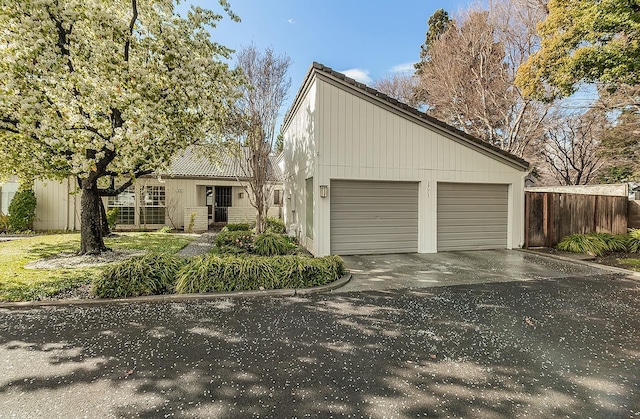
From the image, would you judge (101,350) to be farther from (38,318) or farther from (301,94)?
(301,94)

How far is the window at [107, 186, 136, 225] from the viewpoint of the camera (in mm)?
13930

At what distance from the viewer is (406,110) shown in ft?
27.7

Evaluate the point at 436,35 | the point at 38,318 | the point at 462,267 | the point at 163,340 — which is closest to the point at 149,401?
the point at 163,340

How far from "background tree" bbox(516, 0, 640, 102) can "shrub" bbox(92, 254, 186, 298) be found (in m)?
11.1

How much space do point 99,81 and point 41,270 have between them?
13.6 feet

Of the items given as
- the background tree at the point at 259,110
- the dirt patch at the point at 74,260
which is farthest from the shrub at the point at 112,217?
the background tree at the point at 259,110

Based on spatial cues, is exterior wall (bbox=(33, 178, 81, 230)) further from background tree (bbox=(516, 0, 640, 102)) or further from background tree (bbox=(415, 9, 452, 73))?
background tree (bbox=(415, 9, 452, 73))

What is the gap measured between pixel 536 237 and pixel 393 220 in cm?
510

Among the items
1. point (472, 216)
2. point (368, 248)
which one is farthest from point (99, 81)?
point (472, 216)

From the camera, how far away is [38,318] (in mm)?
3941

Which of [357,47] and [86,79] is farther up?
[357,47]

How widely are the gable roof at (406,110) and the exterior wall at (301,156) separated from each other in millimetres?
387

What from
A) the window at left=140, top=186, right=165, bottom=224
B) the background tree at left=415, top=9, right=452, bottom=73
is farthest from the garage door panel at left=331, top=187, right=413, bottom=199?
the background tree at left=415, top=9, right=452, bottom=73

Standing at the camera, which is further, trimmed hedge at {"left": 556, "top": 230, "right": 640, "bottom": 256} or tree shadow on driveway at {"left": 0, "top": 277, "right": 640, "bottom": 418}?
trimmed hedge at {"left": 556, "top": 230, "right": 640, "bottom": 256}
